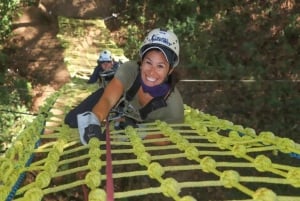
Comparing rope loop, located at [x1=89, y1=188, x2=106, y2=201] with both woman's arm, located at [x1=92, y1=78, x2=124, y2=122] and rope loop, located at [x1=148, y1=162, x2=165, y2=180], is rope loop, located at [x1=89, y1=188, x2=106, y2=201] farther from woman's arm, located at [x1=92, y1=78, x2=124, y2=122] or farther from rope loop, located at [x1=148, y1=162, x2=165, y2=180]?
woman's arm, located at [x1=92, y1=78, x2=124, y2=122]

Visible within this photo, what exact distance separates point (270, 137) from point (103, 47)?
6430 mm

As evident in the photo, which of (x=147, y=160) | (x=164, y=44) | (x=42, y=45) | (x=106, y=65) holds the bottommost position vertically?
(x=147, y=160)

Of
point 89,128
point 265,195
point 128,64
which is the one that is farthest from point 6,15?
point 265,195

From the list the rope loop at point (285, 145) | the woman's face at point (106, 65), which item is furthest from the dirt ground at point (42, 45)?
the rope loop at point (285, 145)

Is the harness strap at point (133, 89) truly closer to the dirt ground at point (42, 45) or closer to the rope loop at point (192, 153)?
the rope loop at point (192, 153)

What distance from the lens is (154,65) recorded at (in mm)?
2688

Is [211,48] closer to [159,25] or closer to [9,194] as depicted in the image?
[159,25]

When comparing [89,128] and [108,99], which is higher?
[108,99]

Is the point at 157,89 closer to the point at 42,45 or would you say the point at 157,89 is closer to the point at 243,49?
the point at 243,49

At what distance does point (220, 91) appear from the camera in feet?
24.7

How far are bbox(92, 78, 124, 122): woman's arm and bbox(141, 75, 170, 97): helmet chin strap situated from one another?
0.51 feet

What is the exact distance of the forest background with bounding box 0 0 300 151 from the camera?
6.89 m

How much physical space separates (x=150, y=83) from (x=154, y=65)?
0.38 ft

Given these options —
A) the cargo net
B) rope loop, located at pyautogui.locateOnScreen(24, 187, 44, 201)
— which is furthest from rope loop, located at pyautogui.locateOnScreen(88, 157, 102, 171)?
rope loop, located at pyautogui.locateOnScreen(24, 187, 44, 201)
